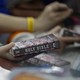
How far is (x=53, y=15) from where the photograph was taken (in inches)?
45.7

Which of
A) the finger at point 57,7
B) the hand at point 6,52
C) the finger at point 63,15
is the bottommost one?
the hand at point 6,52

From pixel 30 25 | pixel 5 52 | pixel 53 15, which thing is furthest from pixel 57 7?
pixel 5 52

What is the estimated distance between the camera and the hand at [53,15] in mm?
1142

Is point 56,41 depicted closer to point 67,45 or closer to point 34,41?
point 34,41

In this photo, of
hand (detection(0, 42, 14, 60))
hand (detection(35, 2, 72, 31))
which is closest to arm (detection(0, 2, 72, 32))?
hand (detection(35, 2, 72, 31))

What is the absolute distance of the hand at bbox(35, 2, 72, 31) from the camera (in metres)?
1.14

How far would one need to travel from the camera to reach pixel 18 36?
91cm

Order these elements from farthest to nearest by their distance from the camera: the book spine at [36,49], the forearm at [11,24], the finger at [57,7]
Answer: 1. the finger at [57,7]
2. the forearm at [11,24]
3. the book spine at [36,49]

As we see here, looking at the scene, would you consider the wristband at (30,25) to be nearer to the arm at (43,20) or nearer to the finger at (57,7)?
the arm at (43,20)

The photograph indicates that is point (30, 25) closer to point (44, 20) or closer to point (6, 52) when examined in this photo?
point (44, 20)

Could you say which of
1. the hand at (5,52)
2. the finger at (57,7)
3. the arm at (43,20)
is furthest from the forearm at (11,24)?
the hand at (5,52)

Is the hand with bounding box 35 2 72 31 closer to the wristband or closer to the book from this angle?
the wristband

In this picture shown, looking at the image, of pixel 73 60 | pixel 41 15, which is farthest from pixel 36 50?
pixel 41 15

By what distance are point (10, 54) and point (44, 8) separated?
64 centimetres
